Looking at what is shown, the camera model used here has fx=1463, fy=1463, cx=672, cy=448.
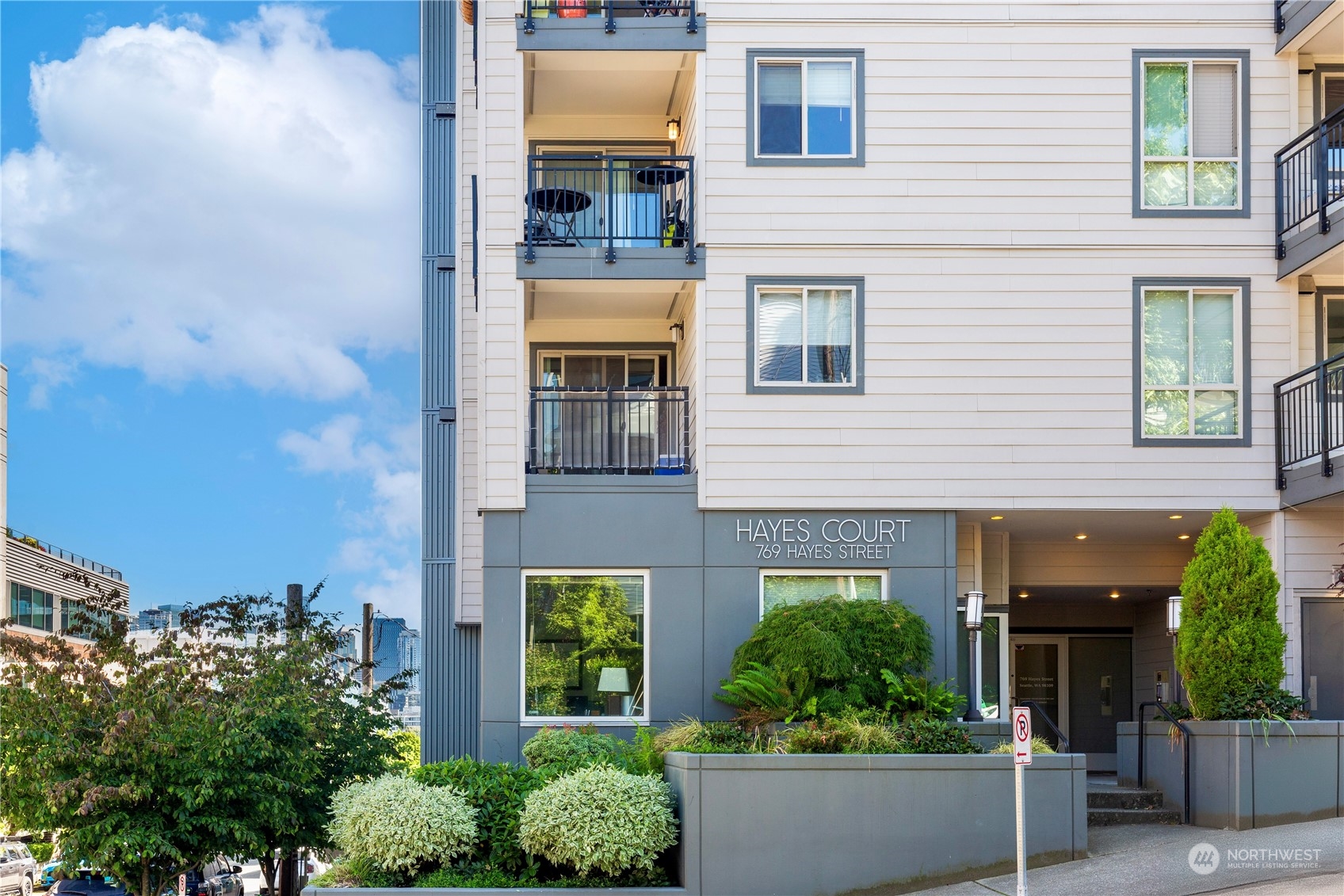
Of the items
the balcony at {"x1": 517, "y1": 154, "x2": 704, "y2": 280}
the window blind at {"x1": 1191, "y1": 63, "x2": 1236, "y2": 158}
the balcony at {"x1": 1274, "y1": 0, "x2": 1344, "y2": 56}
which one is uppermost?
the balcony at {"x1": 1274, "y1": 0, "x2": 1344, "y2": 56}

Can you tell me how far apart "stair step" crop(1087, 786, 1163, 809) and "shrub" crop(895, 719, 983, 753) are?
97.1 inches

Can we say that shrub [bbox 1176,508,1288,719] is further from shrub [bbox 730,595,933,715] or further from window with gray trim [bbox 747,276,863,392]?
window with gray trim [bbox 747,276,863,392]

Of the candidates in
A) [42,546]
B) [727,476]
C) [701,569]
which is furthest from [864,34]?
[42,546]

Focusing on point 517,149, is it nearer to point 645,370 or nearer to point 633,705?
point 645,370

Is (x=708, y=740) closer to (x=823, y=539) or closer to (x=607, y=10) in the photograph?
(x=823, y=539)

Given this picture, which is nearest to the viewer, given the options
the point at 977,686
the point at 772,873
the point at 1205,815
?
the point at 772,873

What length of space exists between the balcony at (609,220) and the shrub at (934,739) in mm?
6291

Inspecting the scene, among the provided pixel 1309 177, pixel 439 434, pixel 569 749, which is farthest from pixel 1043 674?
pixel 439 434

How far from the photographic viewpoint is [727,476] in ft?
58.6

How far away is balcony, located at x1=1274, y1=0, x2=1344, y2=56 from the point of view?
57.0ft

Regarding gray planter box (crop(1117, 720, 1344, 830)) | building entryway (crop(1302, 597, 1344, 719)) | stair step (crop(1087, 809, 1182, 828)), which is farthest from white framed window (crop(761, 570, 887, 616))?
building entryway (crop(1302, 597, 1344, 719))

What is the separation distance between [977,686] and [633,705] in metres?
4.12

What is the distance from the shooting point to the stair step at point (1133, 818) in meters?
16.2

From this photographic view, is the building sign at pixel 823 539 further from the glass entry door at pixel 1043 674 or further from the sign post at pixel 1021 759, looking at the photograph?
the glass entry door at pixel 1043 674
